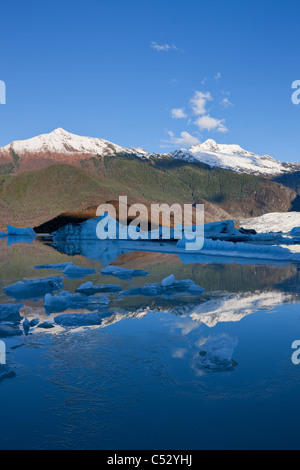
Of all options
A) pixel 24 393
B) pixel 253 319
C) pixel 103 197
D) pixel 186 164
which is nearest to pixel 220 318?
pixel 253 319

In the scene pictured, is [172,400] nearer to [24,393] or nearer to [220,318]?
[24,393]

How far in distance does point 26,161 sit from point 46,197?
7759cm

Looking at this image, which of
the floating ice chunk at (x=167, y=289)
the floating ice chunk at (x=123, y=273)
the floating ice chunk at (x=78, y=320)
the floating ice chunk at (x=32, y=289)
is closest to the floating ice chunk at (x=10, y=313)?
the floating ice chunk at (x=78, y=320)

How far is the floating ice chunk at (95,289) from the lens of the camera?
9.09m

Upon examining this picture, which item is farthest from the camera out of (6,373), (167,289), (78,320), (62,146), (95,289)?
(62,146)

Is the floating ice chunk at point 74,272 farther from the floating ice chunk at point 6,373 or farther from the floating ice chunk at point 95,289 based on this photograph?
the floating ice chunk at point 6,373

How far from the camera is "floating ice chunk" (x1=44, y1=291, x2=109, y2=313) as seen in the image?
24.4 feet

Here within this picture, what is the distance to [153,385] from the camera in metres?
3.90

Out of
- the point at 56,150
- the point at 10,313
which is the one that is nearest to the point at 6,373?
the point at 10,313

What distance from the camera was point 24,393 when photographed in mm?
3762

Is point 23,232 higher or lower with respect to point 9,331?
A: higher

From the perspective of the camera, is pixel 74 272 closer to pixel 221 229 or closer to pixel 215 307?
pixel 215 307

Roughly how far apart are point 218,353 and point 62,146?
175m

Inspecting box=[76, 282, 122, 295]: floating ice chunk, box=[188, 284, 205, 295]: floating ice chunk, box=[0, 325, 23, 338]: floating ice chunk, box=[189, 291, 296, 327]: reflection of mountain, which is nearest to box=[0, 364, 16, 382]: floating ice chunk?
box=[0, 325, 23, 338]: floating ice chunk
